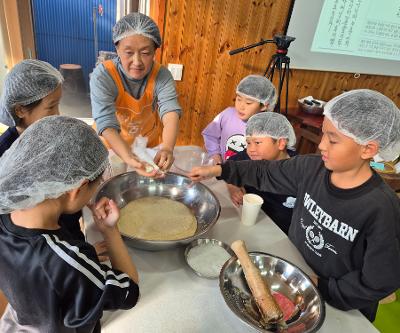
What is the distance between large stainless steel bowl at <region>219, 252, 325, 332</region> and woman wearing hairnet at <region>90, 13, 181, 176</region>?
1.82 feet

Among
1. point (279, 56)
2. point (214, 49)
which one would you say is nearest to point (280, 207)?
point (279, 56)

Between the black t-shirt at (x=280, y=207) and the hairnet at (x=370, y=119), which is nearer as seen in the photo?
the hairnet at (x=370, y=119)

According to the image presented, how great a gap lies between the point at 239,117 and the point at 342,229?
1216 mm

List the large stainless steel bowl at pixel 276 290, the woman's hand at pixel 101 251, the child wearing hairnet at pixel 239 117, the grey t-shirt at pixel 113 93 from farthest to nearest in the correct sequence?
the child wearing hairnet at pixel 239 117
the grey t-shirt at pixel 113 93
the woman's hand at pixel 101 251
the large stainless steel bowl at pixel 276 290

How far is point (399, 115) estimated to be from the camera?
99cm

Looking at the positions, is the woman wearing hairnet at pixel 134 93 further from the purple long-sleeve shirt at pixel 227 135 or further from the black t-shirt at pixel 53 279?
the black t-shirt at pixel 53 279

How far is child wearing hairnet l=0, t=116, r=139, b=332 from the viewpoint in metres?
0.68

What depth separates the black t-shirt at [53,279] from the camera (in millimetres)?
680

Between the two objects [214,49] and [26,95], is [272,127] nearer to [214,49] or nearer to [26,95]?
[26,95]

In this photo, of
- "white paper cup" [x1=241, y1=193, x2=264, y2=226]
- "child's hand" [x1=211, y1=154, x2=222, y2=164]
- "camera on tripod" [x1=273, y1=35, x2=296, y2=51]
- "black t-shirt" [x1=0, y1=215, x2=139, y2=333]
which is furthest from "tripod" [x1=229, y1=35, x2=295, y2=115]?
"black t-shirt" [x1=0, y1=215, x2=139, y2=333]

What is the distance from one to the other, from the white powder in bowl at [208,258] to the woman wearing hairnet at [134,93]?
1.31 feet

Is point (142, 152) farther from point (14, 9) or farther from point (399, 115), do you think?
point (14, 9)

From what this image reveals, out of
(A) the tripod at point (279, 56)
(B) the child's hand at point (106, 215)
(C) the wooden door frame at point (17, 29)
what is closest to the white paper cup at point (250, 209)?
(B) the child's hand at point (106, 215)

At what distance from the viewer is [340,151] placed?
1.03 metres
